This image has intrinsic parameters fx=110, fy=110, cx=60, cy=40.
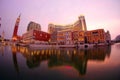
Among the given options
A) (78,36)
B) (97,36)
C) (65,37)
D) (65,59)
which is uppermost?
(78,36)

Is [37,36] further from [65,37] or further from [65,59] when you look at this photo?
→ [65,59]

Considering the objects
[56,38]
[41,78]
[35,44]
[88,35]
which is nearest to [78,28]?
[88,35]

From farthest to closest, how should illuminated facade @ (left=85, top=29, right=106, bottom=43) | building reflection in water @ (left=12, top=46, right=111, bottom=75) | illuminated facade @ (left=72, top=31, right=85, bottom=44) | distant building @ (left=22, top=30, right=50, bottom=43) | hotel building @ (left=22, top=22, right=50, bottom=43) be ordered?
1. illuminated facade @ (left=72, top=31, right=85, bottom=44)
2. distant building @ (left=22, top=30, right=50, bottom=43)
3. hotel building @ (left=22, top=22, right=50, bottom=43)
4. illuminated facade @ (left=85, top=29, right=106, bottom=43)
5. building reflection in water @ (left=12, top=46, right=111, bottom=75)

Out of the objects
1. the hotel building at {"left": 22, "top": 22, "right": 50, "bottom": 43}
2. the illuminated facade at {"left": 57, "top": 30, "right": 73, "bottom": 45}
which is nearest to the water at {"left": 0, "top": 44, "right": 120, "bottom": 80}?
the hotel building at {"left": 22, "top": 22, "right": 50, "bottom": 43}

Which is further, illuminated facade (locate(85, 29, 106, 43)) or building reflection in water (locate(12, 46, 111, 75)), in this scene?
illuminated facade (locate(85, 29, 106, 43))

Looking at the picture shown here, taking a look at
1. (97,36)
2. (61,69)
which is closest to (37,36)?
(97,36)

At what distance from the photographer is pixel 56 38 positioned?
40.9m

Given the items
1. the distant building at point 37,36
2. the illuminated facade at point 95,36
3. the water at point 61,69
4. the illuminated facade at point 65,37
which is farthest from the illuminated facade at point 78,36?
the water at point 61,69

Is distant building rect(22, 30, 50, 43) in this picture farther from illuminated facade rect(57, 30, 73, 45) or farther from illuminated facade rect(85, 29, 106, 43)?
illuminated facade rect(85, 29, 106, 43)

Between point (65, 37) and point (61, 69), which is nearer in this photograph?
point (61, 69)

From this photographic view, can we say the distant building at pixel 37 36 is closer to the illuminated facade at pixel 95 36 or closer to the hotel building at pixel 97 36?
the illuminated facade at pixel 95 36

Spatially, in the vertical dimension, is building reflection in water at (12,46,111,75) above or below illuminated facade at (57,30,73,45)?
below

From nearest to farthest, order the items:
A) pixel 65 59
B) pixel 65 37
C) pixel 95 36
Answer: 1. pixel 65 59
2. pixel 95 36
3. pixel 65 37

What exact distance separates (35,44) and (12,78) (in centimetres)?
2850
